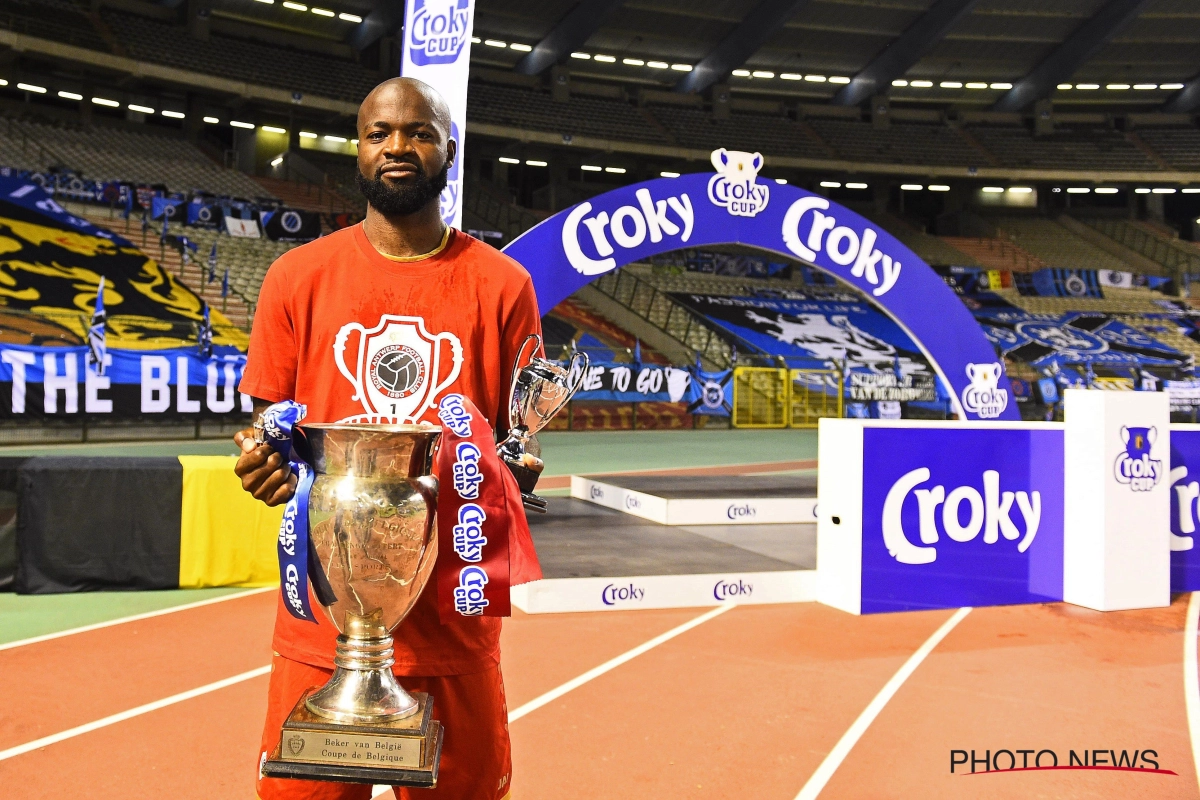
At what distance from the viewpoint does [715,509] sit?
930 centimetres

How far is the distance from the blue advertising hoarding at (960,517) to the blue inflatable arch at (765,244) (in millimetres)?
2515

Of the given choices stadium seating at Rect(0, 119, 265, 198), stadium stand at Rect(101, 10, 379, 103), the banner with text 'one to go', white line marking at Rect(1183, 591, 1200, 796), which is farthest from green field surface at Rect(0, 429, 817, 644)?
stadium stand at Rect(101, 10, 379, 103)

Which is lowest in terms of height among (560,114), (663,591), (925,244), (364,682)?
(663,591)

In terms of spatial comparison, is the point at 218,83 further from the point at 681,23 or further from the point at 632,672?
the point at 632,672

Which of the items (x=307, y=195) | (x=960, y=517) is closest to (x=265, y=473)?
(x=960, y=517)

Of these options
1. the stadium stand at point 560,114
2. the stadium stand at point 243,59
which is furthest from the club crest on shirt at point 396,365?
the stadium stand at point 560,114

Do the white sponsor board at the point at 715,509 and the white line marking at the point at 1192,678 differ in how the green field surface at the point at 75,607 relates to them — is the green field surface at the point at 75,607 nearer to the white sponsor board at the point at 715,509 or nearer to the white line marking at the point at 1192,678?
the white sponsor board at the point at 715,509

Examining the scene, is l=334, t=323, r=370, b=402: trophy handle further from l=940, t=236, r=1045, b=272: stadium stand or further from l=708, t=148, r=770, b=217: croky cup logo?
l=940, t=236, r=1045, b=272: stadium stand

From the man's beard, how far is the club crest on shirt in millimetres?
201

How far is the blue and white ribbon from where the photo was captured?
1.38 m

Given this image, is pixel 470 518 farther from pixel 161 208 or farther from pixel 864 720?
pixel 161 208

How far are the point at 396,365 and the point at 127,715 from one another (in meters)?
3.23

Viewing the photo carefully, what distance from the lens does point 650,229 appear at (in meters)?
8.19

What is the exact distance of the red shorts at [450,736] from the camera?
68.6 inches
